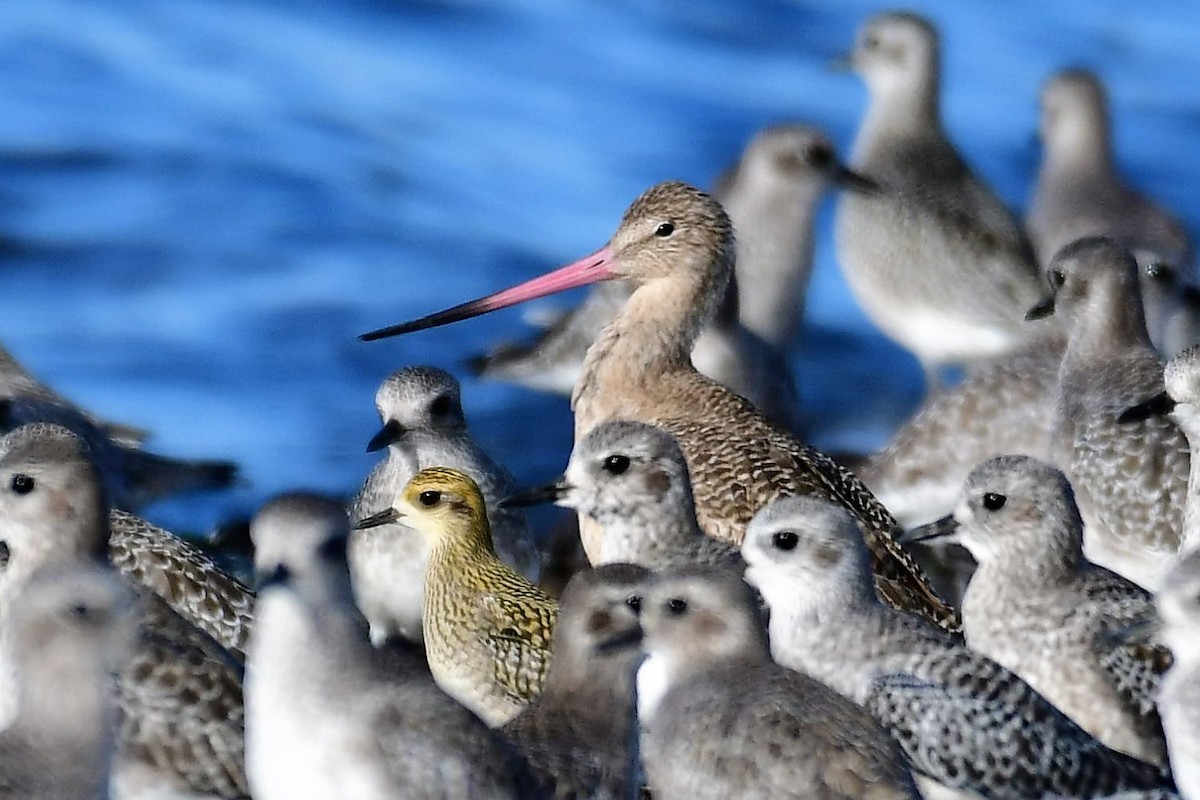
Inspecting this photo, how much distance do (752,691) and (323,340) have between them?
10343 millimetres

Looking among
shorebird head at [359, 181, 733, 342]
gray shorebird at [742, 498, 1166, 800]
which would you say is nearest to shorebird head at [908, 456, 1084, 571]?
gray shorebird at [742, 498, 1166, 800]

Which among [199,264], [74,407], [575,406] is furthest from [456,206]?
[575,406]

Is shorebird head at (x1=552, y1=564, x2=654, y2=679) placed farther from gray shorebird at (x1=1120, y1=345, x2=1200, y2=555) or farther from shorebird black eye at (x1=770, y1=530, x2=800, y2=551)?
gray shorebird at (x1=1120, y1=345, x2=1200, y2=555)

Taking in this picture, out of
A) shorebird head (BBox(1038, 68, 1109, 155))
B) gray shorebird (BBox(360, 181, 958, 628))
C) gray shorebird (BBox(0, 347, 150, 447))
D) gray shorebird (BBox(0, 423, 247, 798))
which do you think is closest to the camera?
gray shorebird (BBox(0, 423, 247, 798))

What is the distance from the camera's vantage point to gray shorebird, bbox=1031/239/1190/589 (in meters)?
9.06

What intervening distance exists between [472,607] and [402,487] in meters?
1.15

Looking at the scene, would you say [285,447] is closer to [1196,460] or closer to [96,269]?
[96,269]

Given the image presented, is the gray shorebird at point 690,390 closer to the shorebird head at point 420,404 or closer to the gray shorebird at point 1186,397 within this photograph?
the shorebird head at point 420,404

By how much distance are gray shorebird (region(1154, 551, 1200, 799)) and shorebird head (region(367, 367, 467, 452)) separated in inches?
115

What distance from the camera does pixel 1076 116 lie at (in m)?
15.2

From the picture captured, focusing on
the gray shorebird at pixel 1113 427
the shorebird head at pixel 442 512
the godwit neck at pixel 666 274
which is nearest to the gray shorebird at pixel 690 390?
the godwit neck at pixel 666 274

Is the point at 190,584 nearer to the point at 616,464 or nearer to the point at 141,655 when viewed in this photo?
the point at 141,655

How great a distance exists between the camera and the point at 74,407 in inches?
417

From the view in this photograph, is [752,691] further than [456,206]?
No
